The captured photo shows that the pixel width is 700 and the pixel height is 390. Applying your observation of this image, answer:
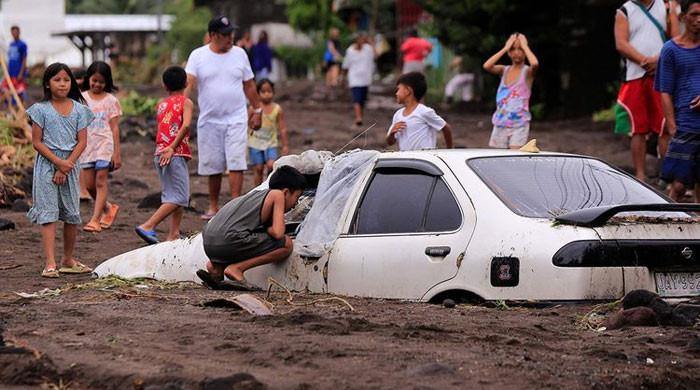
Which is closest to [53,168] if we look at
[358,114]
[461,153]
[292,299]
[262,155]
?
[292,299]

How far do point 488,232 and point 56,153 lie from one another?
3772 mm

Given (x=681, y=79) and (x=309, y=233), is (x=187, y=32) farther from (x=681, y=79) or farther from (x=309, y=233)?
(x=309, y=233)

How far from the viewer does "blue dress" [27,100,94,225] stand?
397 inches

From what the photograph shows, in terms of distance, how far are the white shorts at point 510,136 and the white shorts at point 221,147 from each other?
2.34 meters

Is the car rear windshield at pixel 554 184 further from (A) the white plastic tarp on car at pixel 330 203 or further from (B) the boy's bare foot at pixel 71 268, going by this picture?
(B) the boy's bare foot at pixel 71 268

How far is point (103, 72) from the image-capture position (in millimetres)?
12906

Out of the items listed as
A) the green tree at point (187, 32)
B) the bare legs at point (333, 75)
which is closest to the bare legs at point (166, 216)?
the bare legs at point (333, 75)

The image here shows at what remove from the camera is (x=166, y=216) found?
38.5 feet

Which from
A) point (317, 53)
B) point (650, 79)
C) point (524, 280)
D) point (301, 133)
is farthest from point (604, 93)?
point (317, 53)

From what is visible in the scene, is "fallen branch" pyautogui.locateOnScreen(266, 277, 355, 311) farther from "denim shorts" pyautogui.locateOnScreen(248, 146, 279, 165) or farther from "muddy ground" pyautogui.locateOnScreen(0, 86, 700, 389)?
"denim shorts" pyautogui.locateOnScreen(248, 146, 279, 165)

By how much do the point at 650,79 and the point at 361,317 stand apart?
605cm

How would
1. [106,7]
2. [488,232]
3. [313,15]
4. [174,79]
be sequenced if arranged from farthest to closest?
[106,7] → [313,15] → [174,79] → [488,232]

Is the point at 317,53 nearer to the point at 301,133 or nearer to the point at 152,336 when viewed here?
the point at 301,133

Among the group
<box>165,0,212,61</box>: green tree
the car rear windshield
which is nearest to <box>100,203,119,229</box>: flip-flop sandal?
the car rear windshield
